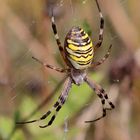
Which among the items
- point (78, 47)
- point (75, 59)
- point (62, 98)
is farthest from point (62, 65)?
point (78, 47)

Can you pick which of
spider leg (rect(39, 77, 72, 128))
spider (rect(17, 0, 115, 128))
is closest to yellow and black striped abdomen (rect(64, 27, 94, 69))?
spider (rect(17, 0, 115, 128))

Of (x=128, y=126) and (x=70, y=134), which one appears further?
(x=128, y=126)

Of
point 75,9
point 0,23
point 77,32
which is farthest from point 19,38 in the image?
point 77,32

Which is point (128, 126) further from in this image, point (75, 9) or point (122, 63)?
point (75, 9)

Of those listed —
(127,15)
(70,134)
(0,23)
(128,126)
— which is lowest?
(128,126)

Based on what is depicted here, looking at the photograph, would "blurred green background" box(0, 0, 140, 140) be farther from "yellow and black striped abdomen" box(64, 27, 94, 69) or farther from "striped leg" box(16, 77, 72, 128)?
"yellow and black striped abdomen" box(64, 27, 94, 69)

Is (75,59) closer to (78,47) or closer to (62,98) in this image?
(78,47)

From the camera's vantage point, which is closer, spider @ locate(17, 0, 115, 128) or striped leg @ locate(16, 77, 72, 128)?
spider @ locate(17, 0, 115, 128)
